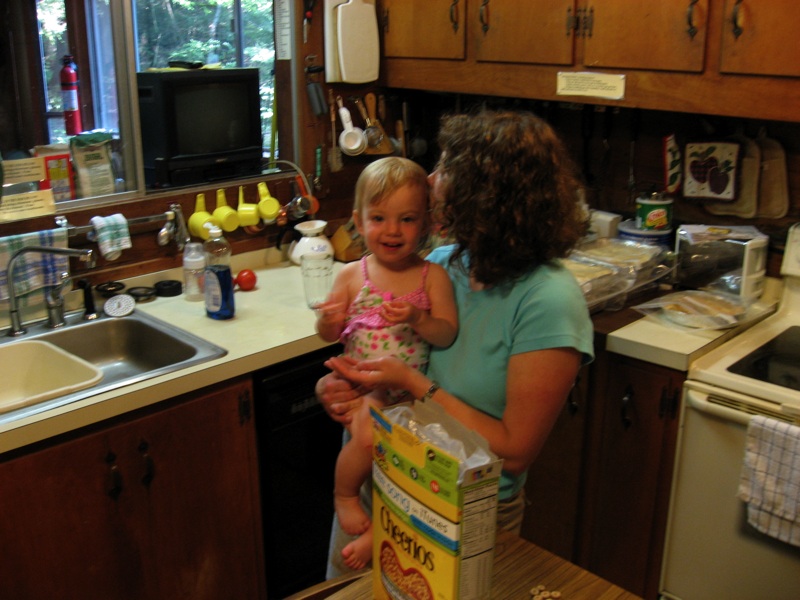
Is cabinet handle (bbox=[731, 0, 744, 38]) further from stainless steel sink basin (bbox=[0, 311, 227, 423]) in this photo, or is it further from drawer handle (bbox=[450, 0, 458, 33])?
stainless steel sink basin (bbox=[0, 311, 227, 423])

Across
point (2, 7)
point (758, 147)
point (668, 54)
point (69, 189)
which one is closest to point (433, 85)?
point (668, 54)

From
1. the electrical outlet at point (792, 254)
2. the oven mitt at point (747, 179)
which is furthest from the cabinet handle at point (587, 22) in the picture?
the electrical outlet at point (792, 254)

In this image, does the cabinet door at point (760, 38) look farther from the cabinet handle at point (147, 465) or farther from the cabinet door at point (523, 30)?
the cabinet handle at point (147, 465)

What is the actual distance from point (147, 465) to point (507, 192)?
1169mm

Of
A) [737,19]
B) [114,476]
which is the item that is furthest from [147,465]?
[737,19]

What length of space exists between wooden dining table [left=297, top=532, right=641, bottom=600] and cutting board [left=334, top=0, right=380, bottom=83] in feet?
6.56

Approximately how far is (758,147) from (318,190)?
4.76 feet

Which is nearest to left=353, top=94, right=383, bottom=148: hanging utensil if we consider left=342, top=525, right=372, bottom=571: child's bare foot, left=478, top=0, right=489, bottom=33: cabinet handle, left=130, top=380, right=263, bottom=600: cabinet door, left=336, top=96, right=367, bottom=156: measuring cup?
left=336, top=96, right=367, bottom=156: measuring cup

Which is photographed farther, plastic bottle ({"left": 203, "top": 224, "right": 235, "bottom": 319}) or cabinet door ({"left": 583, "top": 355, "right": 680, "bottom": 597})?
plastic bottle ({"left": 203, "top": 224, "right": 235, "bottom": 319})

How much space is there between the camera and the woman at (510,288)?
1.21 m

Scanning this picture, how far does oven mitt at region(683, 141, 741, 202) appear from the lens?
235 centimetres

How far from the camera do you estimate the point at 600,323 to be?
2.18m

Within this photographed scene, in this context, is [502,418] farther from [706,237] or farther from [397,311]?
[706,237]

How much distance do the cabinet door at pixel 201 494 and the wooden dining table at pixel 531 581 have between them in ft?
2.92
